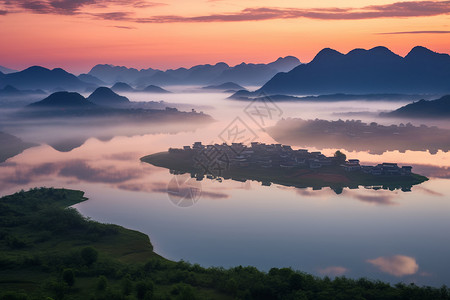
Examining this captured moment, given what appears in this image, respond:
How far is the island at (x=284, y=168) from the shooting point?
44438mm

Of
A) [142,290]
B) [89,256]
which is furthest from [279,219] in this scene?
[142,290]

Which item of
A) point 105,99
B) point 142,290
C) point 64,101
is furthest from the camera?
point 105,99

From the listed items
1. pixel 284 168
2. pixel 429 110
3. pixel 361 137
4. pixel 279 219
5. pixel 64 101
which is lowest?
pixel 279 219

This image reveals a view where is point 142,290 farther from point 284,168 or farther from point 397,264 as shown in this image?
point 284,168

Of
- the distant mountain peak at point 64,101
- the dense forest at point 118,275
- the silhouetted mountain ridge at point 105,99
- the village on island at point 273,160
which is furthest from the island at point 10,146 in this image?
the silhouetted mountain ridge at point 105,99

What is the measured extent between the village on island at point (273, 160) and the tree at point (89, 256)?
99.3 feet

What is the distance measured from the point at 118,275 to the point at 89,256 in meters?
Answer: 2.28

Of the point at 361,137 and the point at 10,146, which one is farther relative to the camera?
the point at 361,137

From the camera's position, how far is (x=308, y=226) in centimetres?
3083

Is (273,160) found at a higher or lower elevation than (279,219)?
higher

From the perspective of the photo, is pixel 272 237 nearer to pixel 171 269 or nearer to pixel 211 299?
pixel 171 269

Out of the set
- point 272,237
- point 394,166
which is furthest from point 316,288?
point 394,166

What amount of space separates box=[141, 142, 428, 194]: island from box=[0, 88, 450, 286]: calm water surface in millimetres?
2240

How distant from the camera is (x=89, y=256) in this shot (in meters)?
22.3
